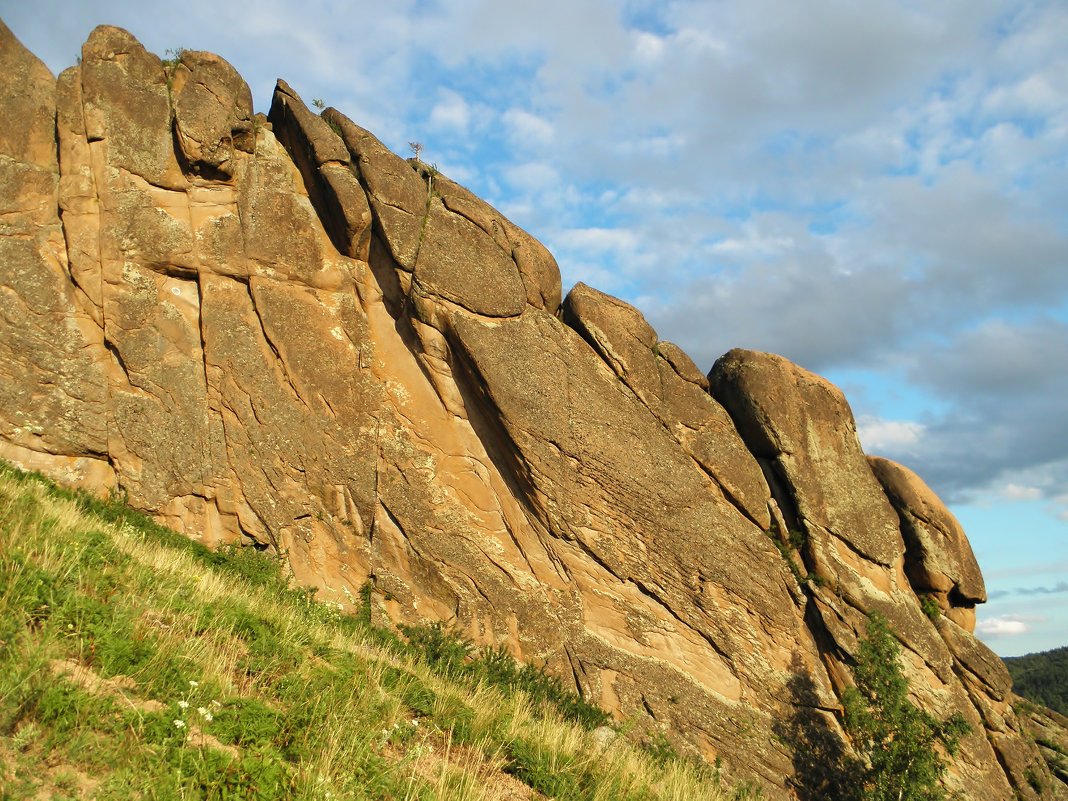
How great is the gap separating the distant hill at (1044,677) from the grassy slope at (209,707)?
219 feet

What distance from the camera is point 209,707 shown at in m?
6.60

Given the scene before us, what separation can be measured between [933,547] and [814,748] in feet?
18.8

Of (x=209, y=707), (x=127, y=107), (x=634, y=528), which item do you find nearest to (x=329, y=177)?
(x=127, y=107)

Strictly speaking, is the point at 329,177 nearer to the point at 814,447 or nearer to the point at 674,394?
the point at 674,394

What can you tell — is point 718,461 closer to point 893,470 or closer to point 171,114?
point 893,470

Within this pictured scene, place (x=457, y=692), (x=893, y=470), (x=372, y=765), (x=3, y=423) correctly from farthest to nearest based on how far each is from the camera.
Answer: (x=893, y=470)
(x=3, y=423)
(x=457, y=692)
(x=372, y=765)

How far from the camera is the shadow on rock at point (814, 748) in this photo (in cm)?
1516

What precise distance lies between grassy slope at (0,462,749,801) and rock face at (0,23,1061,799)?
4.86 metres

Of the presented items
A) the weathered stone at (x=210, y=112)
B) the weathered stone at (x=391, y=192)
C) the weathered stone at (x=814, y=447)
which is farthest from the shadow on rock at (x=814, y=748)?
the weathered stone at (x=210, y=112)

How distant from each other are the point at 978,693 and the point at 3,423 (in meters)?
20.7

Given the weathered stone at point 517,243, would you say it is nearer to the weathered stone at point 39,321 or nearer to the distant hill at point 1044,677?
the weathered stone at point 39,321

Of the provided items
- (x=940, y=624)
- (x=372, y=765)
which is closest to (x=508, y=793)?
(x=372, y=765)

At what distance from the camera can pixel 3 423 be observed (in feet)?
47.5

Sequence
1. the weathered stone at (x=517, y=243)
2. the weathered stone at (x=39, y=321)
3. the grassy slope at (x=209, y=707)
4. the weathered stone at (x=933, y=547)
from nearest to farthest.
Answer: the grassy slope at (x=209, y=707)
the weathered stone at (x=39, y=321)
the weathered stone at (x=933, y=547)
the weathered stone at (x=517, y=243)
